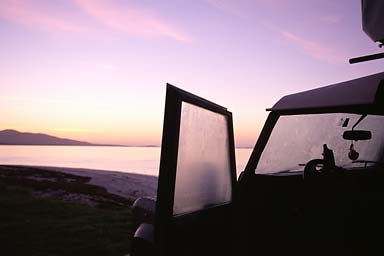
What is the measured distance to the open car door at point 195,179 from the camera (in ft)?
6.70

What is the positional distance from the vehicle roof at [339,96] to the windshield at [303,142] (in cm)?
28

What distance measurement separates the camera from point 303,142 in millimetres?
3801

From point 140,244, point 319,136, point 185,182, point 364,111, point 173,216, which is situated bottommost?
point 140,244

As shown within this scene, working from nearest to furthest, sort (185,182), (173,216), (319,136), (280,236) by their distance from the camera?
(173,216), (185,182), (280,236), (319,136)

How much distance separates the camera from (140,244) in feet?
9.04

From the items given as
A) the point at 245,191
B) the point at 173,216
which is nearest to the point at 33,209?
the point at 245,191

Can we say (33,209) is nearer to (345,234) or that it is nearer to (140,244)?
(140,244)

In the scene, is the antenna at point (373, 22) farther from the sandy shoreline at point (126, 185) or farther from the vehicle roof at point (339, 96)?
the sandy shoreline at point (126, 185)

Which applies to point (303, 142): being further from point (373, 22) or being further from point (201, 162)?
point (201, 162)

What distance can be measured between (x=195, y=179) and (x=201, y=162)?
18 cm

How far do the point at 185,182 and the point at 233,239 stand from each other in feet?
3.17

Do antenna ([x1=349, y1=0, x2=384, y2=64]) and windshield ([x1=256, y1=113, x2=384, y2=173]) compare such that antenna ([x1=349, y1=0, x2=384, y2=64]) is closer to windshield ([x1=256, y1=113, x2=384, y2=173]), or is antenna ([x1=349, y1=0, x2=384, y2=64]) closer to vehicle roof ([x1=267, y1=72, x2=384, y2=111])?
vehicle roof ([x1=267, y1=72, x2=384, y2=111])

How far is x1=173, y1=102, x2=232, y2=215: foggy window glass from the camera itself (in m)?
2.30

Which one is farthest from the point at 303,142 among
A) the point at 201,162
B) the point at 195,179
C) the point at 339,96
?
the point at 195,179
